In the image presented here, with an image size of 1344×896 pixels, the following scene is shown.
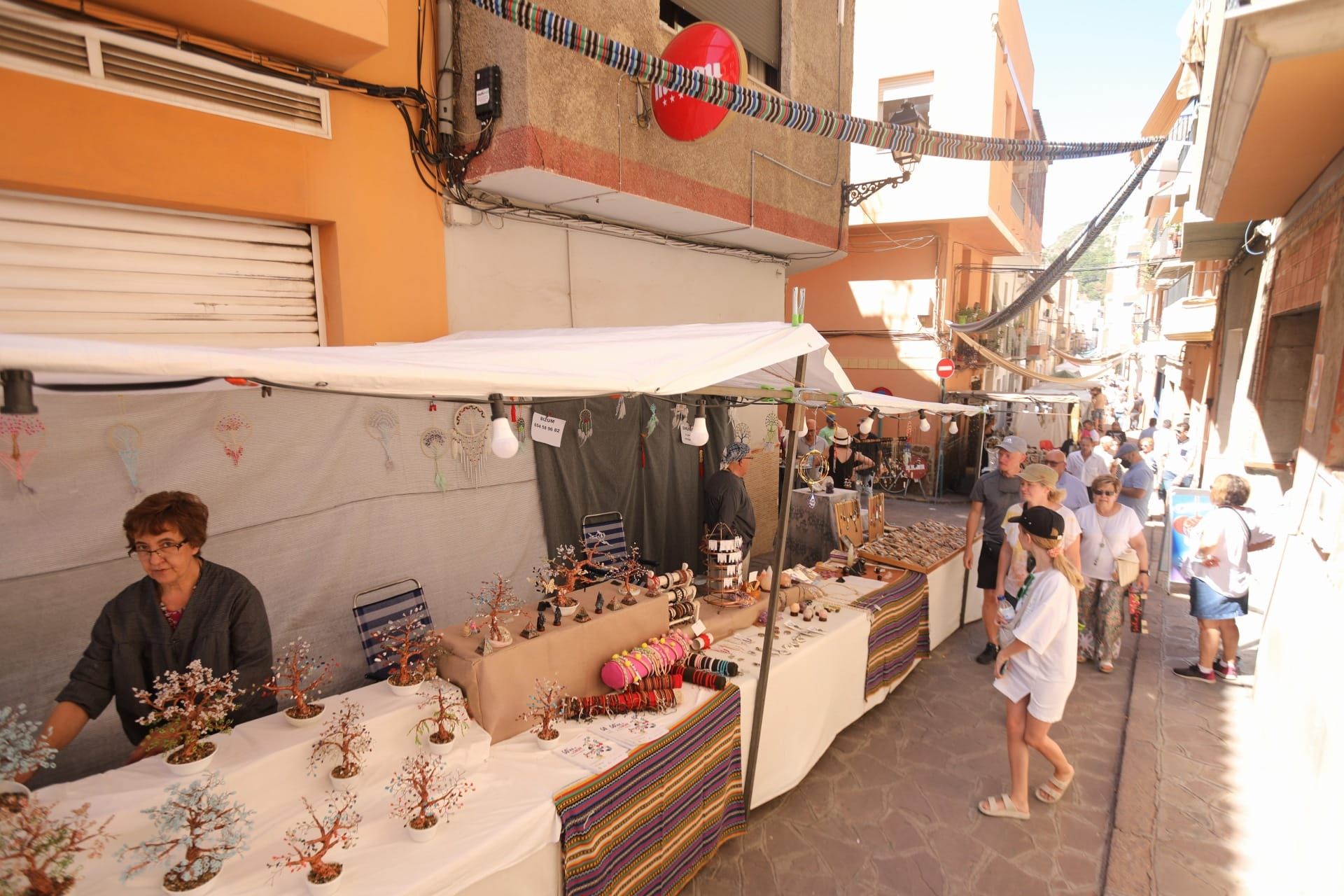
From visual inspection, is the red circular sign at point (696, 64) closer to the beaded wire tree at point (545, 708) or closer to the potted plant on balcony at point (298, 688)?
the beaded wire tree at point (545, 708)

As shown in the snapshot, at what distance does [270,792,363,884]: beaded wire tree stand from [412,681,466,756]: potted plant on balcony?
0.36 meters

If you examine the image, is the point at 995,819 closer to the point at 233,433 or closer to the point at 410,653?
the point at 410,653

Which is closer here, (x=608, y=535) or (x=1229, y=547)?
(x=1229, y=547)

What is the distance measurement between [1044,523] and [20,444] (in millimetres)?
4988

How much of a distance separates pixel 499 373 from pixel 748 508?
3.90 metres

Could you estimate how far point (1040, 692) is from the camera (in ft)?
12.0

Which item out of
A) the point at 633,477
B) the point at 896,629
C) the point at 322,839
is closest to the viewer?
the point at 322,839

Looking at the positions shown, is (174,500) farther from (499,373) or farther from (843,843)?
(843,843)

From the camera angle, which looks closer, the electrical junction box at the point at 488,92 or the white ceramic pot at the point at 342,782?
the white ceramic pot at the point at 342,782

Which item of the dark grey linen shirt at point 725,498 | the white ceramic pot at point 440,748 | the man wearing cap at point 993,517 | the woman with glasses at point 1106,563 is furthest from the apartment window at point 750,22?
the white ceramic pot at point 440,748

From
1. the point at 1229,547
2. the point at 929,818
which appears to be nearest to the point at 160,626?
the point at 929,818

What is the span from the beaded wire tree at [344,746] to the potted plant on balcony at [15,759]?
81 centimetres

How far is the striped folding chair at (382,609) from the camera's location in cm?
380

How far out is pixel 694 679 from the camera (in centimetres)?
352
